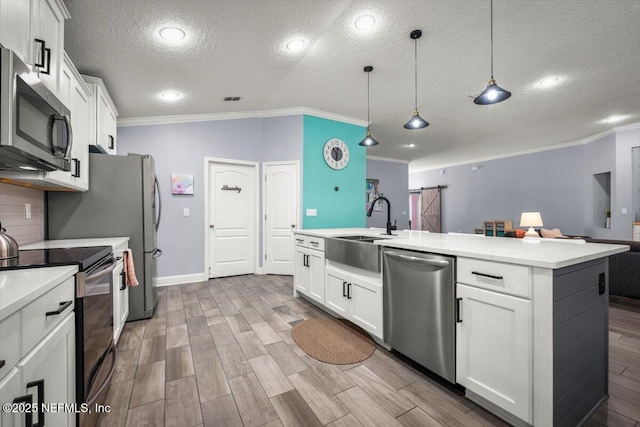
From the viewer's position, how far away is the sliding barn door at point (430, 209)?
33.6 ft

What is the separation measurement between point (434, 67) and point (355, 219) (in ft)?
9.01

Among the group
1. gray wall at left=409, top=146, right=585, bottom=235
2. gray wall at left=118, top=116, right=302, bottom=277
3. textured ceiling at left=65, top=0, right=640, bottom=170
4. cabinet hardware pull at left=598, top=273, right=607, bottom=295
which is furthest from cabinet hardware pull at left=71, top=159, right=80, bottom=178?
gray wall at left=409, top=146, right=585, bottom=235

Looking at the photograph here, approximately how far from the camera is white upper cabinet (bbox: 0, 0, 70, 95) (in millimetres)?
1323

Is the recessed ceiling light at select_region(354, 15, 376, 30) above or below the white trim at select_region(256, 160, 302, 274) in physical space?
above

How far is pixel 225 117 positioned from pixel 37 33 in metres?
3.07

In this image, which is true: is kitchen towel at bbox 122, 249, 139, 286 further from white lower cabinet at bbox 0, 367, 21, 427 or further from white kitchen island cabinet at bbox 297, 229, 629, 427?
white kitchen island cabinet at bbox 297, 229, 629, 427

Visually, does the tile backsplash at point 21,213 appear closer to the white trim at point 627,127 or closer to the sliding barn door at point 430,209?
A: the white trim at point 627,127

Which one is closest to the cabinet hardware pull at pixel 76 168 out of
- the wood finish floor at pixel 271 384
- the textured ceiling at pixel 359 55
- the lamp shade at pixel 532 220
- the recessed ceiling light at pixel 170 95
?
the textured ceiling at pixel 359 55

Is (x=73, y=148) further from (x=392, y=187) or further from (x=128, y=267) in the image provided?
(x=392, y=187)

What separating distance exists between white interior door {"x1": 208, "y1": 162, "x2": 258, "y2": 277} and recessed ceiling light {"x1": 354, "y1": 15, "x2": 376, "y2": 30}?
9.40 feet

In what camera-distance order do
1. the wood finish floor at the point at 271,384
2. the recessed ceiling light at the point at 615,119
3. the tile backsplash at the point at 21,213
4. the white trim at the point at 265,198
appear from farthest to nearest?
the recessed ceiling light at the point at 615,119
the white trim at the point at 265,198
the tile backsplash at the point at 21,213
the wood finish floor at the point at 271,384

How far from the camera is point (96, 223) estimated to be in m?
2.59

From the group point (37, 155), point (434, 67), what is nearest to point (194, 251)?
point (37, 155)

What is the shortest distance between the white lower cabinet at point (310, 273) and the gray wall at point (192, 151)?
1586 millimetres
